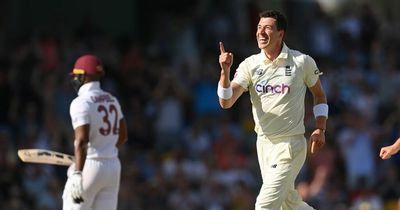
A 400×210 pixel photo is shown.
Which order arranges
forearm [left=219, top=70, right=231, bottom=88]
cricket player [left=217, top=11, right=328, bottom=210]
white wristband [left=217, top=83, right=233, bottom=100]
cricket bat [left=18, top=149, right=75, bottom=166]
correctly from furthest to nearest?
1. cricket bat [left=18, top=149, right=75, bottom=166]
2. cricket player [left=217, top=11, right=328, bottom=210]
3. white wristband [left=217, top=83, right=233, bottom=100]
4. forearm [left=219, top=70, right=231, bottom=88]

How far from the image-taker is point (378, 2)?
2958cm

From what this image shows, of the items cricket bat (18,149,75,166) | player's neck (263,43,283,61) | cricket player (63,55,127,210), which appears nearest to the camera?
player's neck (263,43,283,61)

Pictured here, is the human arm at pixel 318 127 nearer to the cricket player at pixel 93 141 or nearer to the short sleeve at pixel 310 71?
the short sleeve at pixel 310 71

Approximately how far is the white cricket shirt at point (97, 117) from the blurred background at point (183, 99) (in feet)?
19.0

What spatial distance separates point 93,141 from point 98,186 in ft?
1.55

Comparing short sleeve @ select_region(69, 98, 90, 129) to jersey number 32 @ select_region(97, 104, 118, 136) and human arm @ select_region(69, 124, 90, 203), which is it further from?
jersey number 32 @ select_region(97, 104, 118, 136)

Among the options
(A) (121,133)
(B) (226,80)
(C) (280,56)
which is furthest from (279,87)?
(A) (121,133)

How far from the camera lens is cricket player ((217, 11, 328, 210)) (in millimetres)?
12148

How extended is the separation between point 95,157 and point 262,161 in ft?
6.07

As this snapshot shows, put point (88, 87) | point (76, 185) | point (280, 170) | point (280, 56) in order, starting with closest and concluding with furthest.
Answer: point (280, 170), point (280, 56), point (76, 185), point (88, 87)

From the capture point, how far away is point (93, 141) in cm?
1305

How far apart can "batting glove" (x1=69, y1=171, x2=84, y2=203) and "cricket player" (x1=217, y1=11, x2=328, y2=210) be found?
1.79m

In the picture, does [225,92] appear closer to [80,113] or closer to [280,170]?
[280,170]

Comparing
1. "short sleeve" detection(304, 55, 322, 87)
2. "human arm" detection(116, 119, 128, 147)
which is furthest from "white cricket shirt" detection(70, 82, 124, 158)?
"short sleeve" detection(304, 55, 322, 87)
